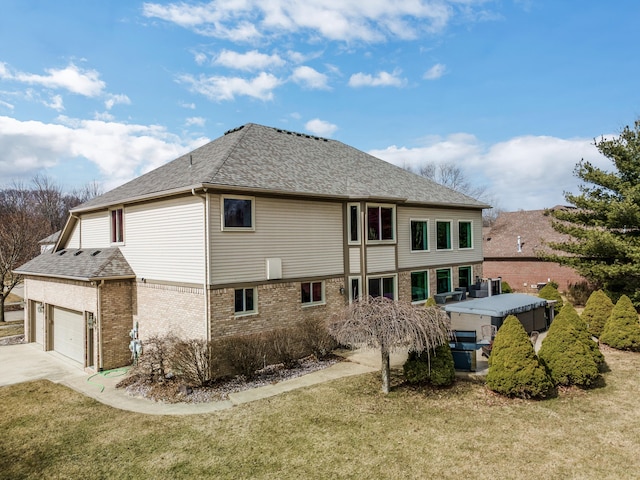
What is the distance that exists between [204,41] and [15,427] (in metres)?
13.3

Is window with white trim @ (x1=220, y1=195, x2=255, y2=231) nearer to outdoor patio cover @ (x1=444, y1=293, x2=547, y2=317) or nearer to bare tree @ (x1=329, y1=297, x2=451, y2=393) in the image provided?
bare tree @ (x1=329, y1=297, x2=451, y2=393)

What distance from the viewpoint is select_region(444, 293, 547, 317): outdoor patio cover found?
586 inches

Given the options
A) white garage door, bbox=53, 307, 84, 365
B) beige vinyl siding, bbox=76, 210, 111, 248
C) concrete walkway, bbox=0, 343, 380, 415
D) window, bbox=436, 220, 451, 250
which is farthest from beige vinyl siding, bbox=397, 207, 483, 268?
white garage door, bbox=53, 307, 84, 365

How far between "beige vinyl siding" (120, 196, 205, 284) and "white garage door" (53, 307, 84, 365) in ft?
11.9

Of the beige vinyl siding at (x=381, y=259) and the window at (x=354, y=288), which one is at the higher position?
the beige vinyl siding at (x=381, y=259)

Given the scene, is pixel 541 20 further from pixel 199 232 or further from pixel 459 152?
pixel 459 152

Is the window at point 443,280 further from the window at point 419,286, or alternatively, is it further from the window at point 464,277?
the window at point 464,277

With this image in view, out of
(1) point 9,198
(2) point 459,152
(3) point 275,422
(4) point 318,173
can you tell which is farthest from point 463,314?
(1) point 9,198

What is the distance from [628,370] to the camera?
12.5 m

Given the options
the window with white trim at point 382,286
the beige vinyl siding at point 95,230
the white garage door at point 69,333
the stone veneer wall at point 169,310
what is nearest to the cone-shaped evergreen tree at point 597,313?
the window with white trim at point 382,286

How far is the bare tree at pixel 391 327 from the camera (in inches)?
384

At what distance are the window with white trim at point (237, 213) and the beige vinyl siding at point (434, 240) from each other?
7.92 metres

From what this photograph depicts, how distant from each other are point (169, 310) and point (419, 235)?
1218 cm

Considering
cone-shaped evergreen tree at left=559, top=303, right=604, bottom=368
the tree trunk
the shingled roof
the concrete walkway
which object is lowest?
the concrete walkway
